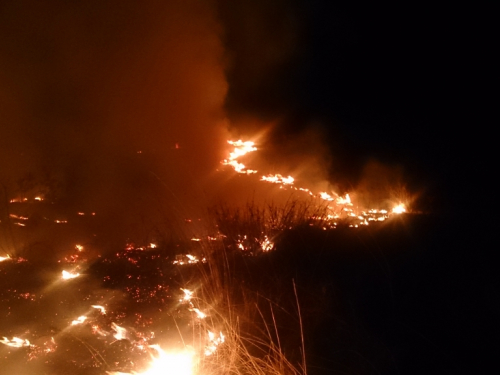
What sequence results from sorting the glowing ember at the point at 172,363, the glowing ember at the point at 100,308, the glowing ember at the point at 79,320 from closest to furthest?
the glowing ember at the point at 172,363, the glowing ember at the point at 79,320, the glowing ember at the point at 100,308

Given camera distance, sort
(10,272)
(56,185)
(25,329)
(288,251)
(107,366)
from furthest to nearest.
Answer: (56,185), (288,251), (10,272), (25,329), (107,366)

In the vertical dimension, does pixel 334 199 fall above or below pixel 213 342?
above

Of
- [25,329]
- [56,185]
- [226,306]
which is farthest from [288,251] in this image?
[56,185]

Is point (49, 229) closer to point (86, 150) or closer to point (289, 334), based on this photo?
point (86, 150)

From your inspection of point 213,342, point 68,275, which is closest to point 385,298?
point 213,342

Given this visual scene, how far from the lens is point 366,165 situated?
306 inches

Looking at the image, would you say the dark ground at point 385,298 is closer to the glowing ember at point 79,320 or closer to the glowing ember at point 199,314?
the glowing ember at point 199,314

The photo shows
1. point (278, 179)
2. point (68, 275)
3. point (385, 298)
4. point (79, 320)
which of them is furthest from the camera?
point (278, 179)

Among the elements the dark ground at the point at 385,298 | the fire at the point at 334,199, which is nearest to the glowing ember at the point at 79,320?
the dark ground at the point at 385,298

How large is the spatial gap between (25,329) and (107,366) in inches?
26.3

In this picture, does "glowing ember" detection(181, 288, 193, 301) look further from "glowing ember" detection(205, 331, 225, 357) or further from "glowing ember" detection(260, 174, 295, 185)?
"glowing ember" detection(260, 174, 295, 185)

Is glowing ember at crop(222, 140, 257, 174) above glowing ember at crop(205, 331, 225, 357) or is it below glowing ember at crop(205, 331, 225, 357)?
above

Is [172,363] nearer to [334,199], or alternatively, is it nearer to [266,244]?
[266,244]

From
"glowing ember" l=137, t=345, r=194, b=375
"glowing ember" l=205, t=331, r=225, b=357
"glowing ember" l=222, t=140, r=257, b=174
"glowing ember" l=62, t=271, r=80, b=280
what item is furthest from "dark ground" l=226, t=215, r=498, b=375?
"glowing ember" l=222, t=140, r=257, b=174
